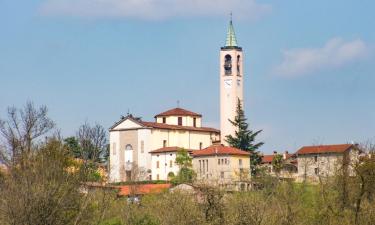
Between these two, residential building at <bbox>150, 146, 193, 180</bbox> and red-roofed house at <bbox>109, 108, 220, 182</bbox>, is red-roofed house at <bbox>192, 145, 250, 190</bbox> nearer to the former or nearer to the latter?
residential building at <bbox>150, 146, 193, 180</bbox>

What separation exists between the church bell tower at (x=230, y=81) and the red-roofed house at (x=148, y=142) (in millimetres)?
3895

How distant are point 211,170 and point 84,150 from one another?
5045 cm

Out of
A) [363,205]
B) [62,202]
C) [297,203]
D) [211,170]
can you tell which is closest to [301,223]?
[363,205]

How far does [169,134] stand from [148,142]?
316 cm

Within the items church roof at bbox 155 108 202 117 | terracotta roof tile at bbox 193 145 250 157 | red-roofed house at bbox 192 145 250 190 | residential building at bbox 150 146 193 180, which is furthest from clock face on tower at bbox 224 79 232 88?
red-roofed house at bbox 192 145 250 190

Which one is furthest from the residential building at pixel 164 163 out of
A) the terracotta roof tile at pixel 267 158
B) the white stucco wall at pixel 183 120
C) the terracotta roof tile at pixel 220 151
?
the terracotta roof tile at pixel 267 158

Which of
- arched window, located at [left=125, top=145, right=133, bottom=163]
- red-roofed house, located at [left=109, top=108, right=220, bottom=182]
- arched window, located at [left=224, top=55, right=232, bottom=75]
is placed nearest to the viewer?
red-roofed house, located at [left=109, top=108, right=220, bottom=182]

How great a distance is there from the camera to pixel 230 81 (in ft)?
344

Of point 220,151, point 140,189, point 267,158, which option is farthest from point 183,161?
point 140,189

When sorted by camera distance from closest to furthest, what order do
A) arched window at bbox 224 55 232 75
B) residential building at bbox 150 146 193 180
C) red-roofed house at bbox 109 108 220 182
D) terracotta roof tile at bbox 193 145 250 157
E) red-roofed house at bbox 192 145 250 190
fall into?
red-roofed house at bbox 192 145 250 190
terracotta roof tile at bbox 193 145 250 157
residential building at bbox 150 146 193 180
red-roofed house at bbox 109 108 220 182
arched window at bbox 224 55 232 75

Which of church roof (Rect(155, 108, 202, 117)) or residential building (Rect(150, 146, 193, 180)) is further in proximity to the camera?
church roof (Rect(155, 108, 202, 117))

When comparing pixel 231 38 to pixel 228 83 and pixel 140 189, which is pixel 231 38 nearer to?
pixel 228 83

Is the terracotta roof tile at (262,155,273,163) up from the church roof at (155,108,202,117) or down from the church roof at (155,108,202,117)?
down

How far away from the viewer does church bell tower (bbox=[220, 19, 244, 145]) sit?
101188 millimetres
